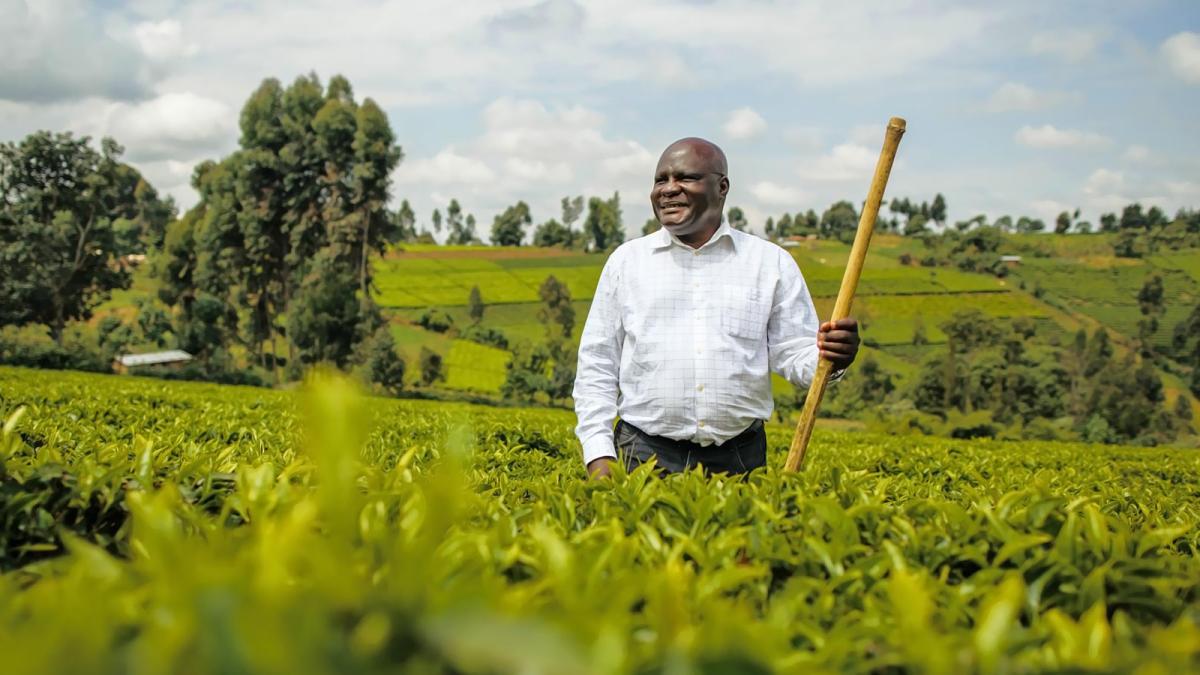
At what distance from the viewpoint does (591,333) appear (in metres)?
4.05

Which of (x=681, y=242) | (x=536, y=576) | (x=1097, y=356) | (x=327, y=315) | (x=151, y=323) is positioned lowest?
(x=1097, y=356)

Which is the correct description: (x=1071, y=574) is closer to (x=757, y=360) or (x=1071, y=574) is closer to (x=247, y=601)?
(x=247, y=601)

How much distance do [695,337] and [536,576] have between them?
234 centimetres

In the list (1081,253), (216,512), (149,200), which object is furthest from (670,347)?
(149,200)

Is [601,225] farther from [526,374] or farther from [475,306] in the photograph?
[526,374]

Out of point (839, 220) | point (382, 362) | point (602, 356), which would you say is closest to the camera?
point (602, 356)

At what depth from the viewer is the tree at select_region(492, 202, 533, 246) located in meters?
102

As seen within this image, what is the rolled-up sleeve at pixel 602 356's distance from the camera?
391 centimetres

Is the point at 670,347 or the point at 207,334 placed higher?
the point at 670,347

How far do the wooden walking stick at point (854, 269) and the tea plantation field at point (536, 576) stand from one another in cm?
49

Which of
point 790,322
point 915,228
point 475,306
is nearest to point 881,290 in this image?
point 475,306

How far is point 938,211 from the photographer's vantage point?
128500 millimetres

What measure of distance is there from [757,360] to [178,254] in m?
45.1

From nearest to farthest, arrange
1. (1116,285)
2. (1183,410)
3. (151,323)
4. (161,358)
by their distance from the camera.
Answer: (151,323) < (161,358) < (1183,410) < (1116,285)
